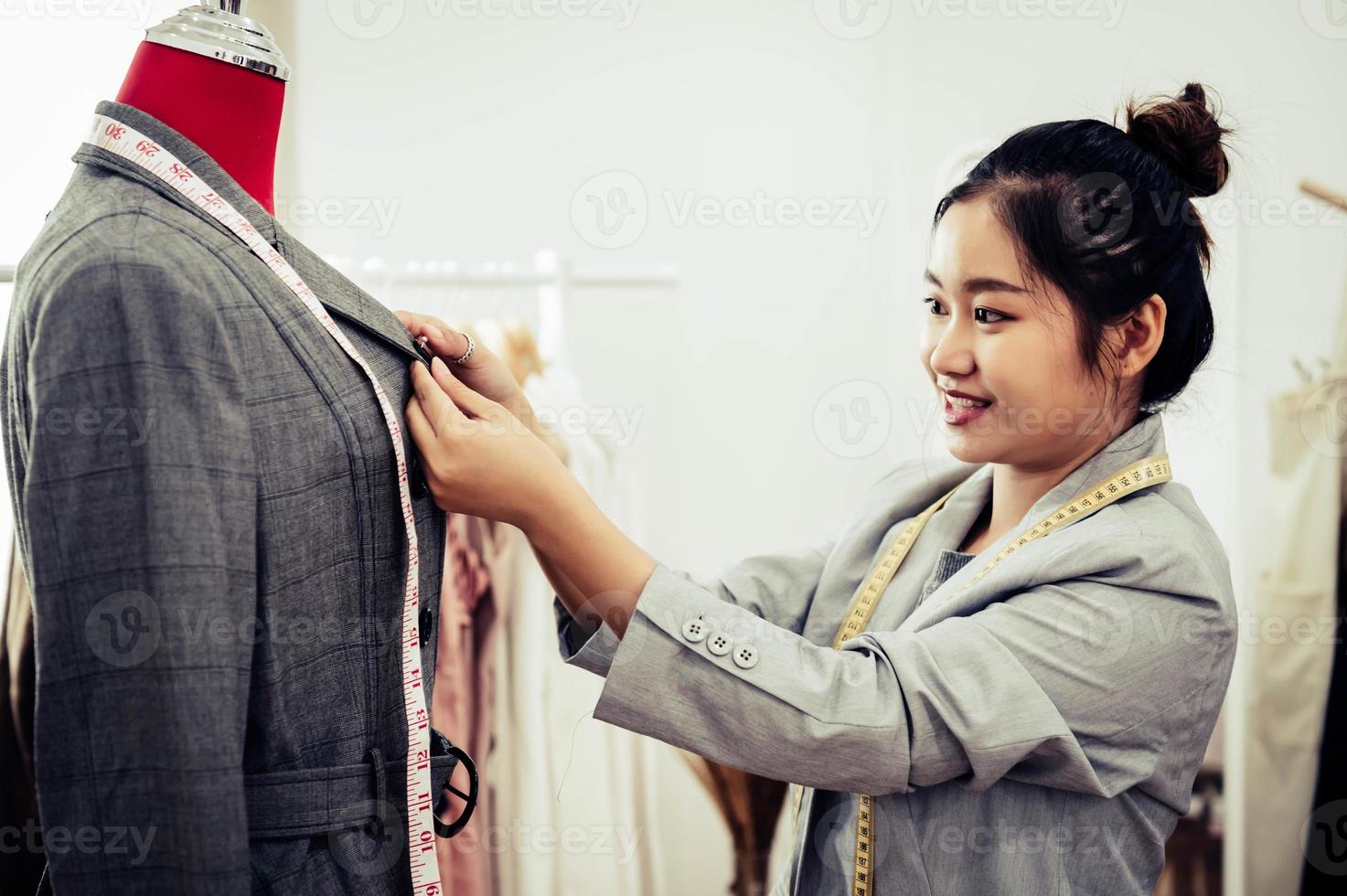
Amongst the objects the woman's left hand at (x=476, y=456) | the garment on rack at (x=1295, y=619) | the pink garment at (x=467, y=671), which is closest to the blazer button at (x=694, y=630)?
the woman's left hand at (x=476, y=456)

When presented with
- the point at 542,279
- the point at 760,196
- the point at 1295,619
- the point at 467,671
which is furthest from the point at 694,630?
the point at 760,196

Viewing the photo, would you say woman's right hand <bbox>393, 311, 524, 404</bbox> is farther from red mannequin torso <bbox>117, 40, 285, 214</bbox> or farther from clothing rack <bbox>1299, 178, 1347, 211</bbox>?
clothing rack <bbox>1299, 178, 1347, 211</bbox>

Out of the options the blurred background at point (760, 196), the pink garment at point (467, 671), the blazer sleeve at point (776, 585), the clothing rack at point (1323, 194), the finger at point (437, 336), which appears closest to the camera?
the finger at point (437, 336)

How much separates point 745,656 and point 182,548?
54 cm

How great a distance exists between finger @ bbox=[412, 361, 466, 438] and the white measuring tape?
37mm

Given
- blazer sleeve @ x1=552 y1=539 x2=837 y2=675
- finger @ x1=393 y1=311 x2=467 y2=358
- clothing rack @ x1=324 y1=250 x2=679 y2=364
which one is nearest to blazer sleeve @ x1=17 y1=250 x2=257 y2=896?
finger @ x1=393 y1=311 x2=467 y2=358

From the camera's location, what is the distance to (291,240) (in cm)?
100

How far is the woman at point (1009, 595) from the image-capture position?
1.05 meters

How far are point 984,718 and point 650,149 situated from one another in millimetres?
2251

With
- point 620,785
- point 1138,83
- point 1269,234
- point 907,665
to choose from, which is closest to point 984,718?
point 907,665

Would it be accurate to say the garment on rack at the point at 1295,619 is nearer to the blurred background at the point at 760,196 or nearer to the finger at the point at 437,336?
the blurred background at the point at 760,196

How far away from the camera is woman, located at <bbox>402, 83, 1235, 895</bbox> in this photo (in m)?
1.05

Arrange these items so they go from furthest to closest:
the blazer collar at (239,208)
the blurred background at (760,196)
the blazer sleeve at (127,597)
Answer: the blurred background at (760,196)
the blazer collar at (239,208)
the blazer sleeve at (127,597)

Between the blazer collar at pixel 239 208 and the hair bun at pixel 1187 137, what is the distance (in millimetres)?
900
